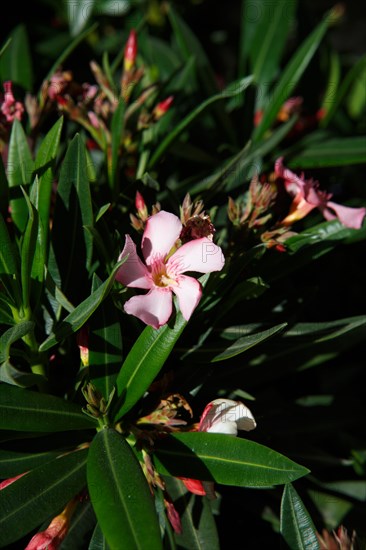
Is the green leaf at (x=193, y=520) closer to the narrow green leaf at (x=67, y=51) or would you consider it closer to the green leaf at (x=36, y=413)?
the green leaf at (x=36, y=413)

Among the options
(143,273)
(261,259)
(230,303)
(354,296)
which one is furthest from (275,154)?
(143,273)

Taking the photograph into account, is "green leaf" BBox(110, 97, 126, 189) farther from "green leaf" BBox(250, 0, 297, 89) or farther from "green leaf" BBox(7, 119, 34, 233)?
"green leaf" BBox(250, 0, 297, 89)

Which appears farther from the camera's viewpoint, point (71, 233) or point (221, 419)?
point (71, 233)

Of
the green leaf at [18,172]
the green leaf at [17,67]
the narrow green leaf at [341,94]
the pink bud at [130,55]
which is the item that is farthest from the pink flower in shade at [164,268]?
the narrow green leaf at [341,94]

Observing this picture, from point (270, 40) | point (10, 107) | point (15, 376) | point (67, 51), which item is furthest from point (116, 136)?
point (270, 40)

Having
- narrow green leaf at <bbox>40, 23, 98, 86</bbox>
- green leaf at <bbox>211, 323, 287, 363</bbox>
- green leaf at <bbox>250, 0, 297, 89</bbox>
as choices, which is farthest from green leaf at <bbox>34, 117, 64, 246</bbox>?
green leaf at <bbox>250, 0, 297, 89</bbox>

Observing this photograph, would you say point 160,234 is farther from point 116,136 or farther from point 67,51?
point 67,51

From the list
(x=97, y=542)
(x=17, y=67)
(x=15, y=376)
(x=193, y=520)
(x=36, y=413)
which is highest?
(x=17, y=67)
